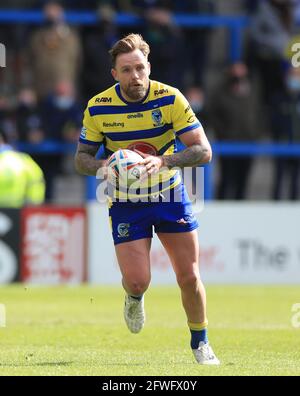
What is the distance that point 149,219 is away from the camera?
8891mm

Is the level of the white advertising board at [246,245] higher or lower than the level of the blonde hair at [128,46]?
lower

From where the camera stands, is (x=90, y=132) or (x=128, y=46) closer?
(x=128, y=46)

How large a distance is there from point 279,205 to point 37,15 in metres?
5.46

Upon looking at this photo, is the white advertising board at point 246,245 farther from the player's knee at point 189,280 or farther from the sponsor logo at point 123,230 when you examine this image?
the player's knee at point 189,280

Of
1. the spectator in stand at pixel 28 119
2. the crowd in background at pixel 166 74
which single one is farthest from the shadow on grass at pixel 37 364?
the spectator in stand at pixel 28 119

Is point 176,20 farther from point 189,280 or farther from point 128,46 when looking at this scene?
point 189,280

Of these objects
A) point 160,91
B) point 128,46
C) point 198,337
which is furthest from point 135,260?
point 128,46

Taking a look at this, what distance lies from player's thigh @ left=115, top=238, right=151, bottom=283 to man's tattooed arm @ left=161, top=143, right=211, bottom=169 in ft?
2.24

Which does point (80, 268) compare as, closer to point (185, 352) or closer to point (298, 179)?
point (298, 179)

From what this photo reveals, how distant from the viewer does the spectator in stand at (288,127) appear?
62.7 feet

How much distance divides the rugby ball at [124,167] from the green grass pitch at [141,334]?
1.46m

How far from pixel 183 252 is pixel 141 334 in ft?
9.29

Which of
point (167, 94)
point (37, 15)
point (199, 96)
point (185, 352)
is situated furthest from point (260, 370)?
point (37, 15)

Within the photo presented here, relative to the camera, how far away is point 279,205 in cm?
1800
